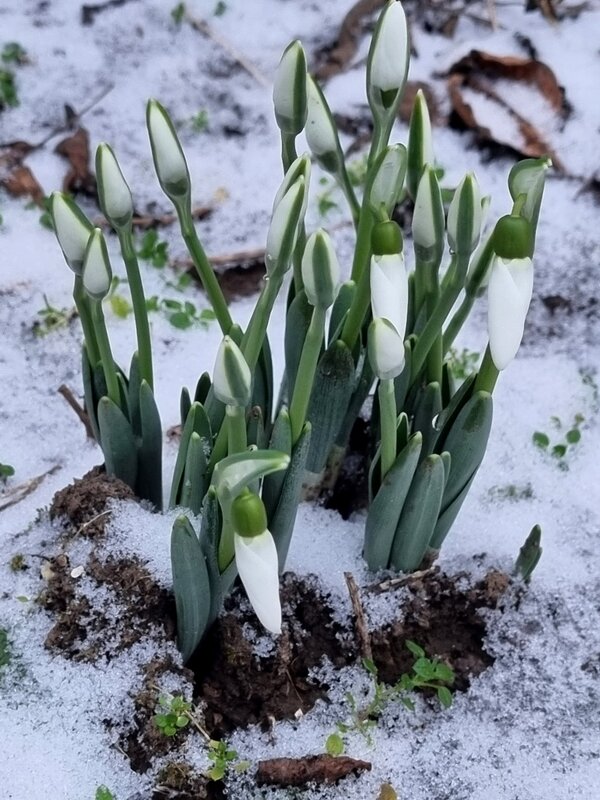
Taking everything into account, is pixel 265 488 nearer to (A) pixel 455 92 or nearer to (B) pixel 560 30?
(A) pixel 455 92

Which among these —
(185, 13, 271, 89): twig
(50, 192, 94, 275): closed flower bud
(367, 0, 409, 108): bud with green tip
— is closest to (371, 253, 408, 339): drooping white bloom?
(367, 0, 409, 108): bud with green tip

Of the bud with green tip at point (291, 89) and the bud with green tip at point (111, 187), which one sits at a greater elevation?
the bud with green tip at point (291, 89)

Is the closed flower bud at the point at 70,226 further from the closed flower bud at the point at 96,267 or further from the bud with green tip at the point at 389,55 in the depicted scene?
the bud with green tip at the point at 389,55

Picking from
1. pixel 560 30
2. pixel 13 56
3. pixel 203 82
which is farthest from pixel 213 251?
pixel 560 30

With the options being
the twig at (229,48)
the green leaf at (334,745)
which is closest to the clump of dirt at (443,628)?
the green leaf at (334,745)

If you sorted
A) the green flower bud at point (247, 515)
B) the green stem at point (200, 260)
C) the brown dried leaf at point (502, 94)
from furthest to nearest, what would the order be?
the brown dried leaf at point (502, 94) < the green stem at point (200, 260) < the green flower bud at point (247, 515)

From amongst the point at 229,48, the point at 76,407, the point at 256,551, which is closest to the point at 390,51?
the point at 256,551

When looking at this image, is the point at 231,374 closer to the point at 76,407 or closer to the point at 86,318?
the point at 86,318

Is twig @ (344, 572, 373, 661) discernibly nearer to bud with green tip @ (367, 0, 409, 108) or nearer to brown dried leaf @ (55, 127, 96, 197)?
bud with green tip @ (367, 0, 409, 108)
